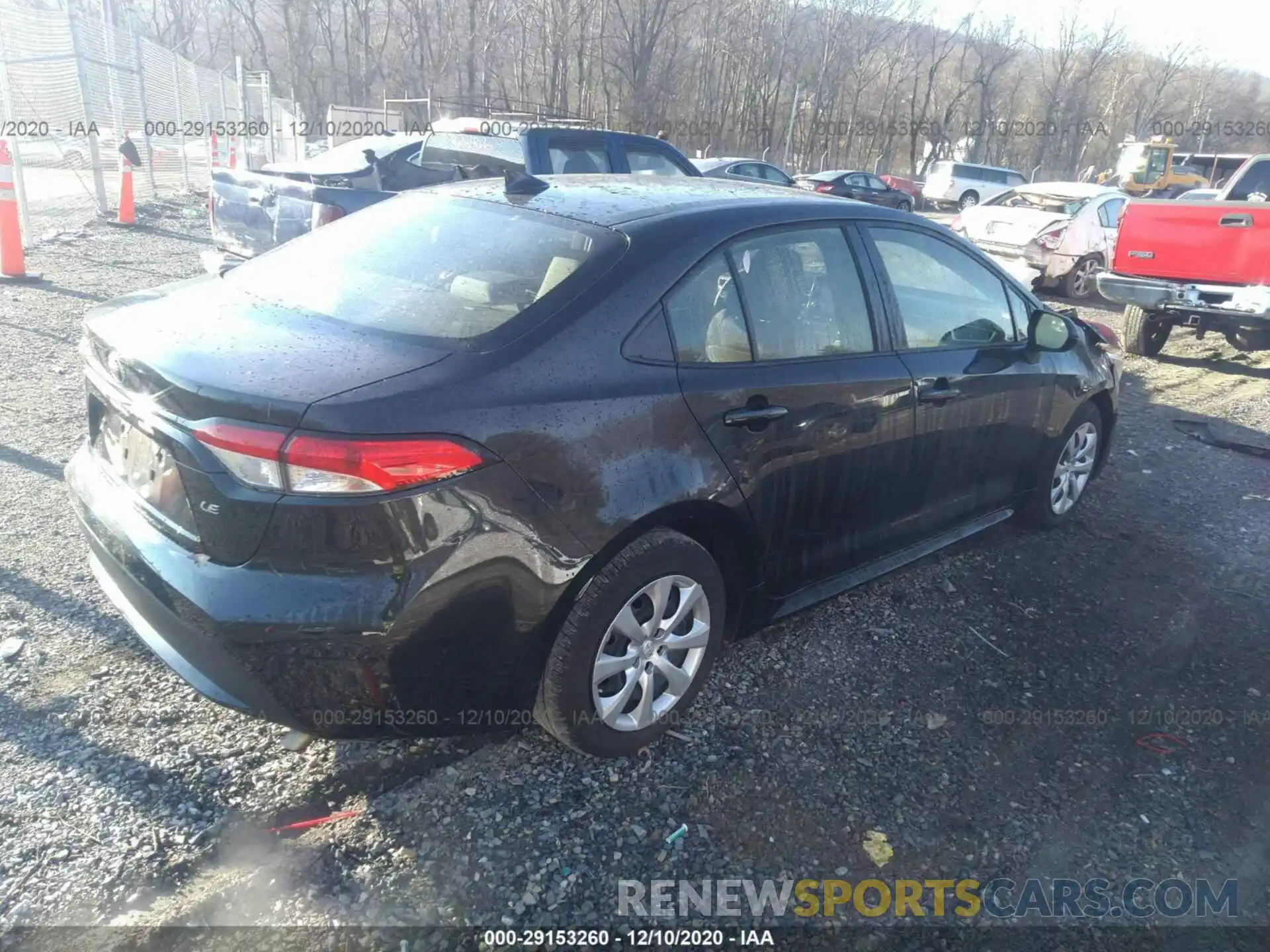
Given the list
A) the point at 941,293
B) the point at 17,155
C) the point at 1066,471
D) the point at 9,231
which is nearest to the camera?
the point at 941,293

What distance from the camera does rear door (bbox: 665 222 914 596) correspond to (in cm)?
287

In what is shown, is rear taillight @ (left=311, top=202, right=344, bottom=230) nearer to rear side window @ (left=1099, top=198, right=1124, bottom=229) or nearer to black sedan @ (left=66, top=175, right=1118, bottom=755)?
black sedan @ (left=66, top=175, right=1118, bottom=755)

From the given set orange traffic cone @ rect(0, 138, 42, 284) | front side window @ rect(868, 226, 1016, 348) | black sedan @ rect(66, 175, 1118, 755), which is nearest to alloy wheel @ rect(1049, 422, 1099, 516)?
front side window @ rect(868, 226, 1016, 348)

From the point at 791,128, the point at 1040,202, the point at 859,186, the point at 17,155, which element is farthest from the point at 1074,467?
the point at 791,128

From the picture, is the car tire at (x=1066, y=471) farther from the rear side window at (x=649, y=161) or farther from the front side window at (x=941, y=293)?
the rear side window at (x=649, y=161)

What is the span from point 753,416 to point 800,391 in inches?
10.0

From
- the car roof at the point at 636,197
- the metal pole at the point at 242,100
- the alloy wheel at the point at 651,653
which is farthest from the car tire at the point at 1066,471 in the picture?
the metal pole at the point at 242,100

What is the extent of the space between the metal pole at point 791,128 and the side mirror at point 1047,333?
143 ft

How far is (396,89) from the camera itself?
162ft

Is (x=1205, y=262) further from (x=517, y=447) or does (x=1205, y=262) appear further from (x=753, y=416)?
(x=517, y=447)

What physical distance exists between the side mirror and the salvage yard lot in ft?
3.44

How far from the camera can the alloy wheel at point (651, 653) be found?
2721 millimetres

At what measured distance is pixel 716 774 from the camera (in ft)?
9.38

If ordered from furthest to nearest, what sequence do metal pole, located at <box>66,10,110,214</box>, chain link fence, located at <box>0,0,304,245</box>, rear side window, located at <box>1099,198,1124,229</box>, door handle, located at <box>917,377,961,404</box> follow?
rear side window, located at <box>1099,198,1124,229</box> < metal pole, located at <box>66,10,110,214</box> < chain link fence, located at <box>0,0,304,245</box> < door handle, located at <box>917,377,961,404</box>
